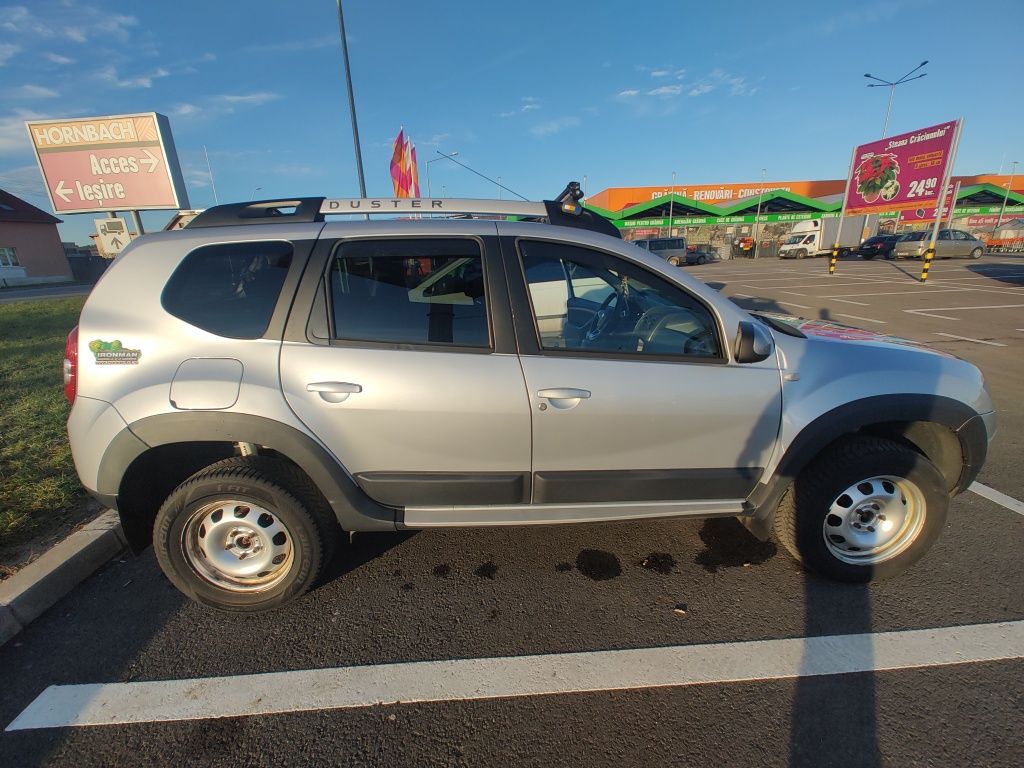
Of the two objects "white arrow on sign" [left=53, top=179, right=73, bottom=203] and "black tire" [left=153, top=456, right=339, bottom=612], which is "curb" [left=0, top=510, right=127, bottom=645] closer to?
"black tire" [left=153, top=456, right=339, bottom=612]

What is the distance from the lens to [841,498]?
7.61ft

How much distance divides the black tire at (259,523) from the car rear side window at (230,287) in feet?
2.09

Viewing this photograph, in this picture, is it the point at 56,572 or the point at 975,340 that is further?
the point at 975,340

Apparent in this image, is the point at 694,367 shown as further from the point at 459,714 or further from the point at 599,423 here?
the point at 459,714

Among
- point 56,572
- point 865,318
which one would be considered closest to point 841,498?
point 56,572

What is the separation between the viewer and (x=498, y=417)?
2049mm

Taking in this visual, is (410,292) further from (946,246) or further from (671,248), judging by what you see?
(946,246)

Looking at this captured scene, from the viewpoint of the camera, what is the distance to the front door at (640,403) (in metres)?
2.07

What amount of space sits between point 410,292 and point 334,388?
22.7 inches

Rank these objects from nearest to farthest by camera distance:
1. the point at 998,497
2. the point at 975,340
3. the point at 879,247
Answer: the point at 998,497 → the point at 975,340 → the point at 879,247

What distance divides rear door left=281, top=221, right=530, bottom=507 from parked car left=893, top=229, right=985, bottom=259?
32.4 m

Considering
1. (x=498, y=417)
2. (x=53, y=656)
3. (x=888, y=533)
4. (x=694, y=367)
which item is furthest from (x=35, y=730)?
(x=888, y=533)

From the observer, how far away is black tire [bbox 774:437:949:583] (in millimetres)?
2223

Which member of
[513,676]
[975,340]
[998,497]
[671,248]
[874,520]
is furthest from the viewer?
[671,248]
